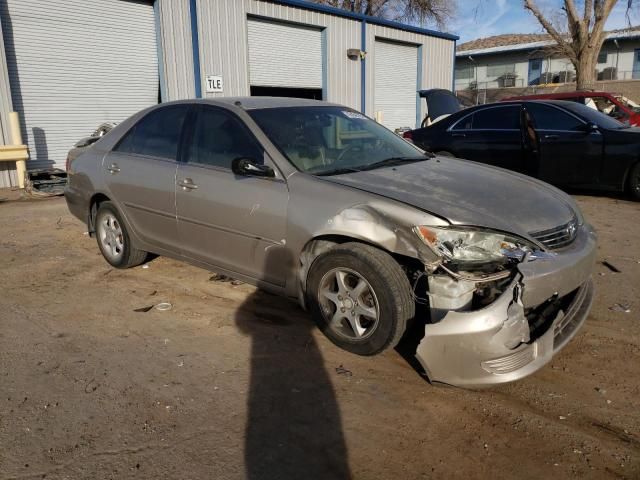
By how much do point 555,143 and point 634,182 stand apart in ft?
4.08

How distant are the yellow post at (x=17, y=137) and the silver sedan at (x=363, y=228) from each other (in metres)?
6.69

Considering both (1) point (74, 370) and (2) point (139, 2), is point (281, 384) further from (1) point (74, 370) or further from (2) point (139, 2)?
(2) point (139, 2)

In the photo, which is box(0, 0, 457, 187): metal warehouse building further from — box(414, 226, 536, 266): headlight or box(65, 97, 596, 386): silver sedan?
box(414, 226, 536, 266): headlight

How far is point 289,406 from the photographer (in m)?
2.95

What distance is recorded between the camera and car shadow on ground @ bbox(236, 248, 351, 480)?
2484 millimetres

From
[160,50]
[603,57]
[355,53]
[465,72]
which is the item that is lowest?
[160,50]

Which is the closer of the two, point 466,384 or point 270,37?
point 466,384

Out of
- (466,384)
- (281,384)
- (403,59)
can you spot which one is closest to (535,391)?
(466,384)

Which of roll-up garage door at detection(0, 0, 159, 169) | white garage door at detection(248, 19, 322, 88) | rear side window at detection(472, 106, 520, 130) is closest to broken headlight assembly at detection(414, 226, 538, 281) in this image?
rear side window at detection(472, 106, 520, 130)

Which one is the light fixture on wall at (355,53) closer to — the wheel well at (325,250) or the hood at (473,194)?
the hood at (473,194)

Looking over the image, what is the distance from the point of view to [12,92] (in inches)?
426

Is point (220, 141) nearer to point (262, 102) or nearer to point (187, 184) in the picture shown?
point (187, 184)

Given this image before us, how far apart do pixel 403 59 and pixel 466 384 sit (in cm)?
1797

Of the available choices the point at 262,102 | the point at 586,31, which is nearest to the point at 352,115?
the point at 262,102
